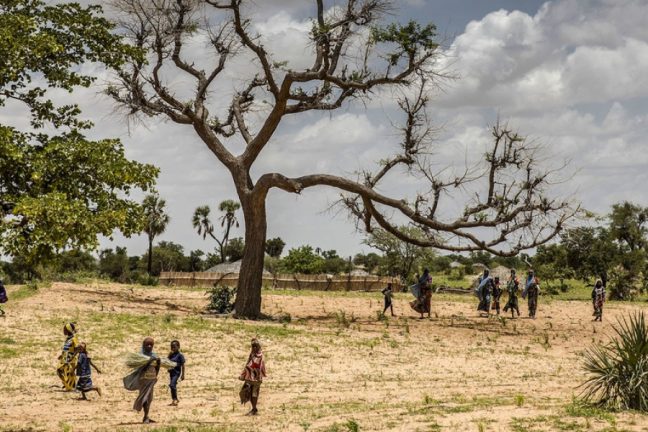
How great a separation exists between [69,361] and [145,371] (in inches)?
106

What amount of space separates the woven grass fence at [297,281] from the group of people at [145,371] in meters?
26.1

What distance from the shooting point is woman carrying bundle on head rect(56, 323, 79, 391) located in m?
15.2

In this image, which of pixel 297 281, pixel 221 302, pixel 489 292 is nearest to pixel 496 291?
pixel 489 292

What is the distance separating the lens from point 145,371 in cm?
1325

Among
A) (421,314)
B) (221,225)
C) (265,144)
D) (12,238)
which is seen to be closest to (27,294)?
(265,144)

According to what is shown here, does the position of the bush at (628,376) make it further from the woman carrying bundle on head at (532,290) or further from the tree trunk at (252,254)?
the tree trunk at (252,254)

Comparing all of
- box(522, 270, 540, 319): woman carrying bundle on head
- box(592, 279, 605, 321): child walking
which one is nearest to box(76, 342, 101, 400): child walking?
box(522, 270, 540, 319): woman carrying bundle on head

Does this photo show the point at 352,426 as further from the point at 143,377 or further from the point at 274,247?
the point at 274,247

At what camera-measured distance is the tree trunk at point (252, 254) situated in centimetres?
2769

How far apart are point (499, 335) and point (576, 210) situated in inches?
208

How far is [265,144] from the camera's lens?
2841 cm

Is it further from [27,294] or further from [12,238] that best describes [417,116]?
[12,238]

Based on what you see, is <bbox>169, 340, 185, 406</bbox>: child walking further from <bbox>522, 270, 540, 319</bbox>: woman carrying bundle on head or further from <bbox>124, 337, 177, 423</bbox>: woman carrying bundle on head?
<bbox>522, 270, 540, 319</bbox>: woman carrying bundle on head

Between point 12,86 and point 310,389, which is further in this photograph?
point 310,389
